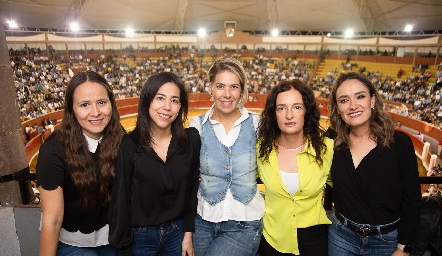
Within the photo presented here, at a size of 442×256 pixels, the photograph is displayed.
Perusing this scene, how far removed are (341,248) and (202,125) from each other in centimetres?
119

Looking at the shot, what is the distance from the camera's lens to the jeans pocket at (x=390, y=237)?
191cm

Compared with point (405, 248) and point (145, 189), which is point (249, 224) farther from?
point (405, 248)

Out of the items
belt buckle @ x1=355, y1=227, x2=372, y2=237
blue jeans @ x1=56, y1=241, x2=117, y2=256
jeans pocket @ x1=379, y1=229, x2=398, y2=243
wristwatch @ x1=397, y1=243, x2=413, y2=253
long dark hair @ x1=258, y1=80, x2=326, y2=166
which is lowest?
blue jeans @ x1=56, y1=241, x2=117, y2=256

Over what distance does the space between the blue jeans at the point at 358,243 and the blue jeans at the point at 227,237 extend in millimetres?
496

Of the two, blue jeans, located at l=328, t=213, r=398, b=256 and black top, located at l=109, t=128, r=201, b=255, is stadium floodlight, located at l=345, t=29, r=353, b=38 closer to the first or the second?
blue jeans, located at l=328, t=213, r=398, b=256

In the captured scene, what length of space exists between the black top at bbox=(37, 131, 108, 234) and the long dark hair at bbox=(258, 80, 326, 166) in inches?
41.7

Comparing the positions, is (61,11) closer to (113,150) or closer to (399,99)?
(399,99)

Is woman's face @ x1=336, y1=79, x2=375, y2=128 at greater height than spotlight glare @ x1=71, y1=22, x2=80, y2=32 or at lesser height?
lesser

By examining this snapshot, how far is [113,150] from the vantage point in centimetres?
190

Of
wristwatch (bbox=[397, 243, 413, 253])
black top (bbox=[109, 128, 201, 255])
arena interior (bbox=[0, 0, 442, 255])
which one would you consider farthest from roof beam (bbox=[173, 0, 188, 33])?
wristwatch (bbox=[397, 243, 413, 253])

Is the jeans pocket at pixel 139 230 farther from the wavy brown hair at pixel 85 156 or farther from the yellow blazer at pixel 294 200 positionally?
the yellow blazer at pixel 294 200

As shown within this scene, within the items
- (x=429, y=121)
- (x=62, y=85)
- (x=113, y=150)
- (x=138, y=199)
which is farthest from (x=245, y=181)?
(x=62, y=85)

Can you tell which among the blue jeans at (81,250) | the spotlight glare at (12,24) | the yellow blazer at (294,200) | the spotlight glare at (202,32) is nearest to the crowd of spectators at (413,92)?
the spotlight glare at (202,32)

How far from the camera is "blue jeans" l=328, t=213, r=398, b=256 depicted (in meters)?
1.92
